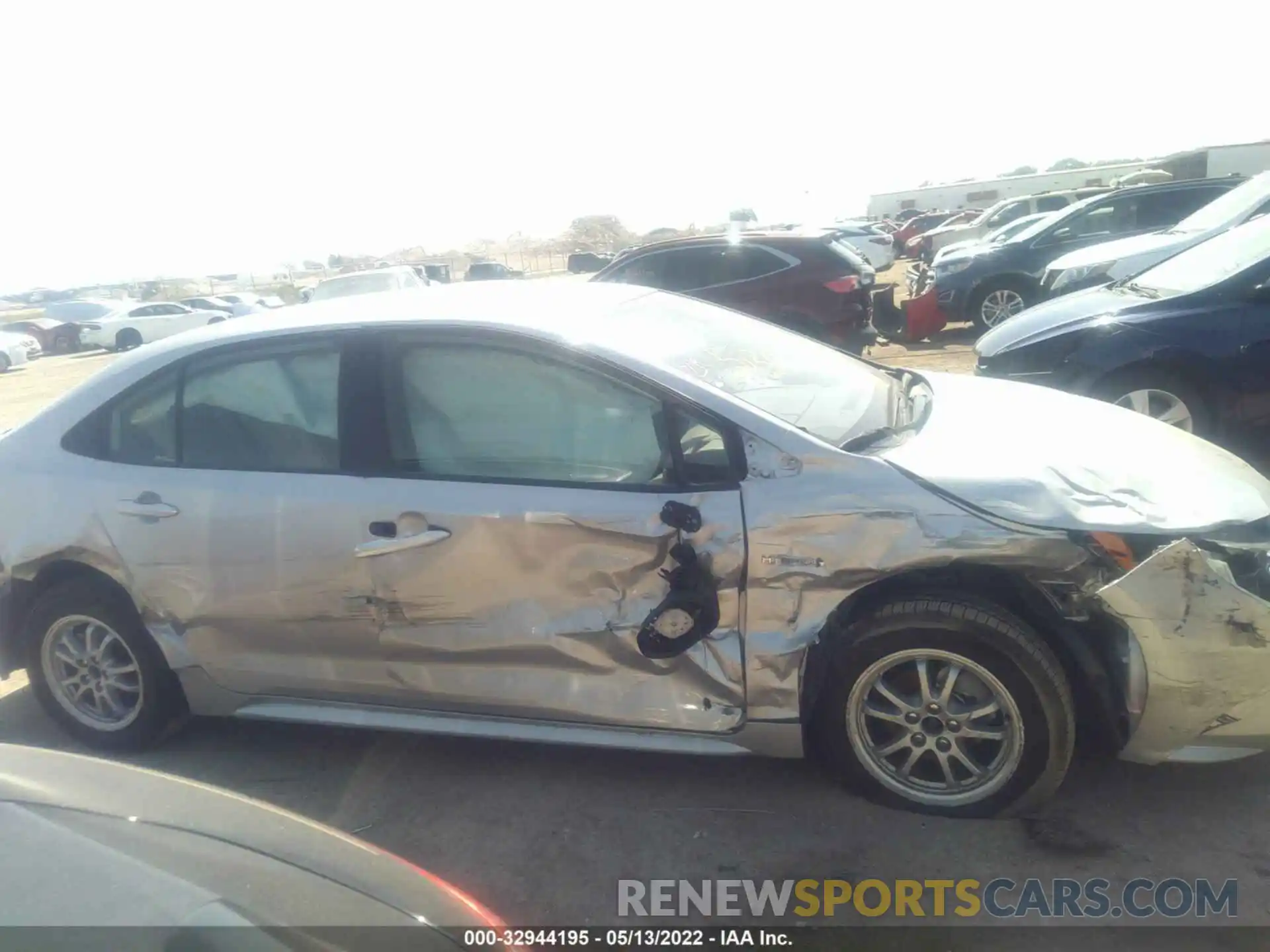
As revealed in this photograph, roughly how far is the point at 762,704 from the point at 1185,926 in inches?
48.5

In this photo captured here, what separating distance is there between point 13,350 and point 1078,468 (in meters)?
30.3

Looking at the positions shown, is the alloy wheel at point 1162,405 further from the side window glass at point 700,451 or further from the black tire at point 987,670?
the side window glass at point 700,451

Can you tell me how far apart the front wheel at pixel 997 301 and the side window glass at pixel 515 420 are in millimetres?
10671

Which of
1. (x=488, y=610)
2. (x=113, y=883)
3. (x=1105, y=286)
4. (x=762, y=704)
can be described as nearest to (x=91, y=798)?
(x=113, y=883)

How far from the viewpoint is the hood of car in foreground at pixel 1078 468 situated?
9.58ft

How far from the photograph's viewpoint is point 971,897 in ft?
9.11

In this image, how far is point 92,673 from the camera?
3936 mm

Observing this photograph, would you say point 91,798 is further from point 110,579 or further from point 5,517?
point 5,517

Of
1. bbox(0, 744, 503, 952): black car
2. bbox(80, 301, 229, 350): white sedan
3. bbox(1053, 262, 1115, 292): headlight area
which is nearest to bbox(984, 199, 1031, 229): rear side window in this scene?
bbox(1053, 262, 1115, 292): headlight area

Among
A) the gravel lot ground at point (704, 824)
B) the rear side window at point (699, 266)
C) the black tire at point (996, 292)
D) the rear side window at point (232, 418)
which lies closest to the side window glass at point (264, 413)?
the rear side window at point (232, 418)

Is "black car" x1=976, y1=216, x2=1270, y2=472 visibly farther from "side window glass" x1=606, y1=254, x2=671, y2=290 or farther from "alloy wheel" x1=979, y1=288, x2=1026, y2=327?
"alloy wheel" x1=979, y1=288, x2=1026, y2=327

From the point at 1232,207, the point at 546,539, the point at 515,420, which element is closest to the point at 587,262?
the point at 1232,207

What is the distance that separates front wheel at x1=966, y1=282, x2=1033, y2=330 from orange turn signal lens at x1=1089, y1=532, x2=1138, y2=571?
34.6 feet

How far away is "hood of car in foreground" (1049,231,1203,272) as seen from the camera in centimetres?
923
